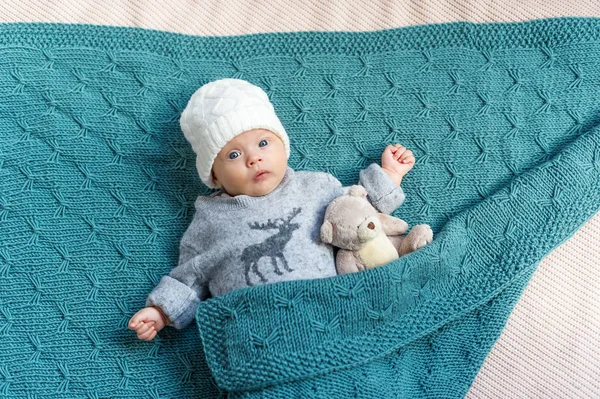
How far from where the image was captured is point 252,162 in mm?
1148

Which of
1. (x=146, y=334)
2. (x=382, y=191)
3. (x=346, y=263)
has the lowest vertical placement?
(x=146, y=334)

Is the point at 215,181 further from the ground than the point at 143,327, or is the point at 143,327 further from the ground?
the point at 215,181

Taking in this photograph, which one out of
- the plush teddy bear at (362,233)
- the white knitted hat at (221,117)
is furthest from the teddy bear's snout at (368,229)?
the white knitted hat at (221,117)

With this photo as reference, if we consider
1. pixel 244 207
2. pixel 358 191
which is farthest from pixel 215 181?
pixel 358 191

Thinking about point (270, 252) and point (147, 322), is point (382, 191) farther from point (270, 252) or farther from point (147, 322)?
point (147, 322)

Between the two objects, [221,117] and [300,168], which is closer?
[221,117]

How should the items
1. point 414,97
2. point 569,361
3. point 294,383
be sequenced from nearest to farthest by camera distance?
1. point 294,383
2. point 569,361
3. point 414,97

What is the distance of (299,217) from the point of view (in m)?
1.19

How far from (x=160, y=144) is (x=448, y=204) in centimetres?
65

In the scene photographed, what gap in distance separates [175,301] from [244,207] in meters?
0.23

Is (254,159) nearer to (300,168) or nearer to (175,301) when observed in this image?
(300,168)

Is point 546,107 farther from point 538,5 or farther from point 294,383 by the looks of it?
point 294,383

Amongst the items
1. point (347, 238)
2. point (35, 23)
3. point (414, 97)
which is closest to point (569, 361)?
point (347, 238)

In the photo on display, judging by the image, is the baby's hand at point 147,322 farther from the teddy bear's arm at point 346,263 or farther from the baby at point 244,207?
the teddy bear's arm at point 346,263
